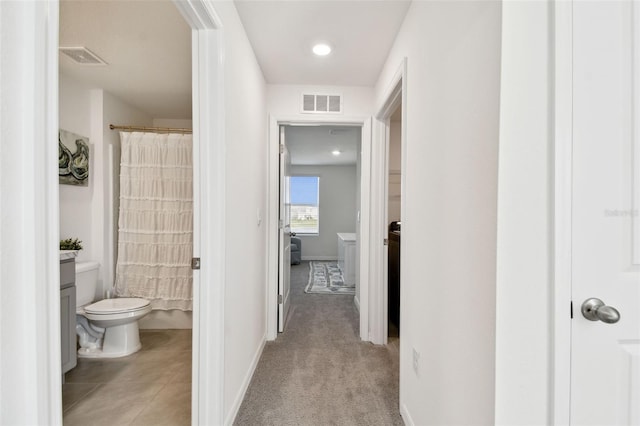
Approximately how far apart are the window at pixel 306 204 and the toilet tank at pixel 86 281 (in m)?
5.03

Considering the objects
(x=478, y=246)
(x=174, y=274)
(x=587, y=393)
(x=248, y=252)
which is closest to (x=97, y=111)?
(x=174, y=274)

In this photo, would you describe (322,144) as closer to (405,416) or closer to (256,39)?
(256,39)

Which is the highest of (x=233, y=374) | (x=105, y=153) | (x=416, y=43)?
(x=416, y=43)

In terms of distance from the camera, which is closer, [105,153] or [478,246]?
[478,246]

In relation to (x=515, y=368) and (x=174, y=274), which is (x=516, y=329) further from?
(x=174, y=274)

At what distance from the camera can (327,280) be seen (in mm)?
5262

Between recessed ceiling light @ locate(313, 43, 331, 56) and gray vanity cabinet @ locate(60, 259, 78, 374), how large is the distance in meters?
2.28

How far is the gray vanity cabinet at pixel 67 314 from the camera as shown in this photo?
6.54 feet

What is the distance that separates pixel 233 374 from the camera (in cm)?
172

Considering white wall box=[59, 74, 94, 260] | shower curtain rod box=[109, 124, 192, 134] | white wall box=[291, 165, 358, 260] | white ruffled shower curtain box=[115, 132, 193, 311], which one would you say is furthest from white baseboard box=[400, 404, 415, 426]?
white wall box=[291, 165, 358, 260]

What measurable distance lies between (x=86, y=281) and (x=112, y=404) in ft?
4.25
